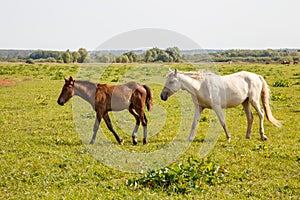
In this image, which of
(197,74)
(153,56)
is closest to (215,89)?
(197,74)

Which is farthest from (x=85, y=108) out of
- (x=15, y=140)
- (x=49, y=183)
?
(x=49, y=183)

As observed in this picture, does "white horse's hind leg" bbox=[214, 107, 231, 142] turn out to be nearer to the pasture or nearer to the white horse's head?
the pasture

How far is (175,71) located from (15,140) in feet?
16.8

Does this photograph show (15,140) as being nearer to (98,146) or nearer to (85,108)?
(98,146)

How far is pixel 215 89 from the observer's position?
12172 mm

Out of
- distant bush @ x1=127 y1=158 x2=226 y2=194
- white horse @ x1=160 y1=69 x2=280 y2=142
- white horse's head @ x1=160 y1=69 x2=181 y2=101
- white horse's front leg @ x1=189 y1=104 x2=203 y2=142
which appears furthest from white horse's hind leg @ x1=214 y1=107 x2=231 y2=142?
distant bush @ x1=127 y1=158 x2=226 y2=194

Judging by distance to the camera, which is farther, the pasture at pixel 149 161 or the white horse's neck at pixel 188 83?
the white horse's neck at pixel 188 83

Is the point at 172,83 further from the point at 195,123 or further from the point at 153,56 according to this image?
the point at 153,56

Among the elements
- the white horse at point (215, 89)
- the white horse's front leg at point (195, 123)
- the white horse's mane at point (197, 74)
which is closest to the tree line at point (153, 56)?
the white horse's mane at point (197, 74)

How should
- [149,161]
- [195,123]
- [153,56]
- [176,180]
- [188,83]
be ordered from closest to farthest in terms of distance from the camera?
[176,180], [149,161], [188,83], [195,123], [153,56]

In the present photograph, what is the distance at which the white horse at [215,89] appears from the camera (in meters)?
11.9

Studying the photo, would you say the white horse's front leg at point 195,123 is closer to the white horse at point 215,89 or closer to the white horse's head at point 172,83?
the white horse at point 215,89

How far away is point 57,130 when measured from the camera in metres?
14.0

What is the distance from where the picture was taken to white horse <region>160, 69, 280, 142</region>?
11.9 meters
